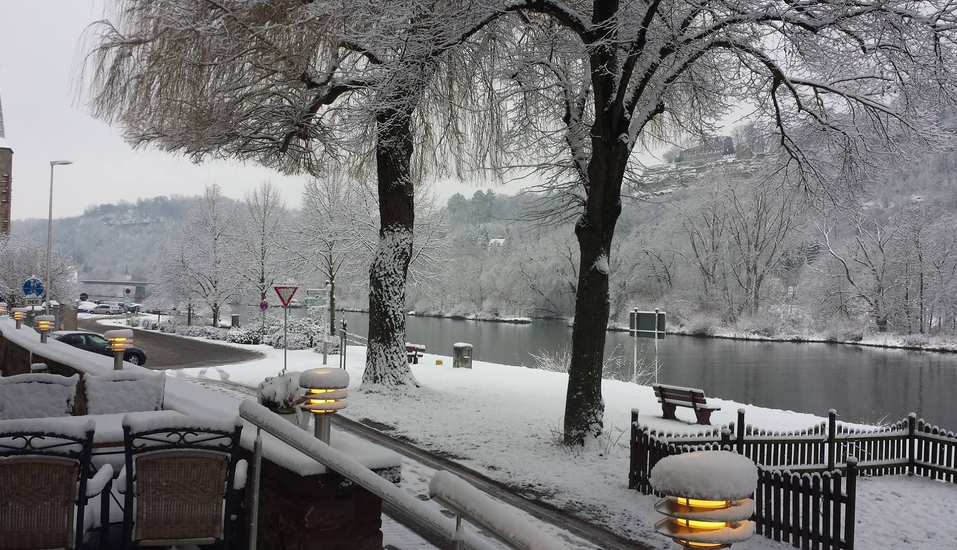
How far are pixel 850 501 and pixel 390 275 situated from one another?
10181 mm

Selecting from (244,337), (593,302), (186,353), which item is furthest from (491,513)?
(244,337)

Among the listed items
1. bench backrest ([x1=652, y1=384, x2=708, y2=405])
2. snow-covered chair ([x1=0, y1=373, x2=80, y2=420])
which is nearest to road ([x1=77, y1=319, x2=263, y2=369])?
bench backrest ([x1=652, y1=384, x2=708, y2=405])

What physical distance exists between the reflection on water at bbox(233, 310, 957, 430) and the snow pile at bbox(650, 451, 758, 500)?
62.7ft

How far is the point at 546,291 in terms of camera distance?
6525 cm

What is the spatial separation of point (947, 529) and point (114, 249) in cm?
15910

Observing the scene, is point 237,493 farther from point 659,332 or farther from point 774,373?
point 774,373

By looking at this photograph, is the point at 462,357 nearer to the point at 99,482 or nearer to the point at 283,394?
the point at 283,394

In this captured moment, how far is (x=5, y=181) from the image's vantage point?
63.4m

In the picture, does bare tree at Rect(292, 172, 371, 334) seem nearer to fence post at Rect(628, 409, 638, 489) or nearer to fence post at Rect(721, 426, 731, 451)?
fence post at Rect(628, 409, 638, 489)

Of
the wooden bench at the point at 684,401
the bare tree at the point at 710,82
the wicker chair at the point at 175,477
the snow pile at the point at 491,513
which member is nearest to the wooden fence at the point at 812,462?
the bare tree at the point at 710,82

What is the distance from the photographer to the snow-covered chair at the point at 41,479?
10.1 feet

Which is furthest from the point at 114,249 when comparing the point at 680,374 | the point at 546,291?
the point at 680,374

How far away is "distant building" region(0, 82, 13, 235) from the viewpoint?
204 feet

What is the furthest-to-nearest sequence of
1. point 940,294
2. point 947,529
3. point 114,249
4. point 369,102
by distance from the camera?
point 114,249 < point 940,294 < point 369,102 < point 947,529
